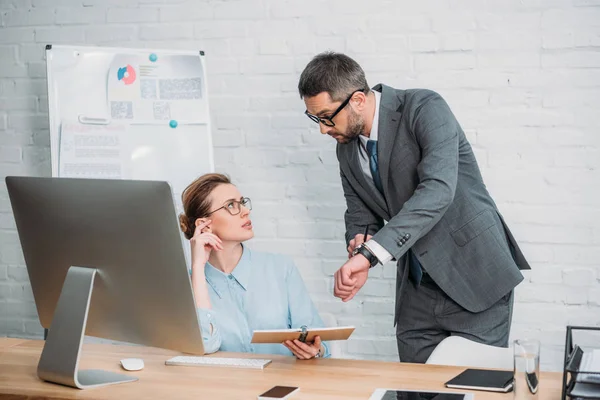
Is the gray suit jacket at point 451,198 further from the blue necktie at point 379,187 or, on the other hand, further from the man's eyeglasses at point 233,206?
the man's eyeglasses at point 233,206

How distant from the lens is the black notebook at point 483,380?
1572 mm

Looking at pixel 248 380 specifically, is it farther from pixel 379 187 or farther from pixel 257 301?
pixel 379 187

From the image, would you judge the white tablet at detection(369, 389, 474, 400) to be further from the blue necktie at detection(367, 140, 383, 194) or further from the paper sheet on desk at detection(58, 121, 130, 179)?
the paper sheet on desk at detection(58, 121, 130, 179)

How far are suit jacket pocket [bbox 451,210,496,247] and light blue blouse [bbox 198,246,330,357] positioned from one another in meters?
0.47

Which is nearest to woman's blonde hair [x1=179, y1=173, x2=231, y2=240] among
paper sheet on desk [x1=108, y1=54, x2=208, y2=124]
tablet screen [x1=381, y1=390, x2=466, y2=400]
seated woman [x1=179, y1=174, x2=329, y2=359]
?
seated woman [x1=179, y1=174, x2=329, y2=359]

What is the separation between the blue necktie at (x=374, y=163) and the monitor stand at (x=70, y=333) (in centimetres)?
100

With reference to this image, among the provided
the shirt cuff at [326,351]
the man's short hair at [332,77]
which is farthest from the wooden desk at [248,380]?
the man's short hair at [332,77]

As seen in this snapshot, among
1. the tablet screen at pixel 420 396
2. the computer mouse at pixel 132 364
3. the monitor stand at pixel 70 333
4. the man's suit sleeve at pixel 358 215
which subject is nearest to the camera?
the tablet screen at pixel 420 396

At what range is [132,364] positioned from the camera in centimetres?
183

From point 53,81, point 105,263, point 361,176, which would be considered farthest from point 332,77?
point 53,81

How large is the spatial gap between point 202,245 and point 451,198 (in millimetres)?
700

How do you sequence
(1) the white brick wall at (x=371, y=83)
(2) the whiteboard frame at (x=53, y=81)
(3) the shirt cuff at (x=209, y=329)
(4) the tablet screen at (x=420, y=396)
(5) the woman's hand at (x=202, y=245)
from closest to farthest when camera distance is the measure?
(4) the tablet screen at (x=420, y=396), (3) the shirt cuff at (x=209, y=329), (5) the woman's hand at (x=202, y=245), (1) the white brick wall at (x=371, y=83), (2) the whiteboard frame at (x=53, y=81)

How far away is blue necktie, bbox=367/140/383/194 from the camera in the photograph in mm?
2342

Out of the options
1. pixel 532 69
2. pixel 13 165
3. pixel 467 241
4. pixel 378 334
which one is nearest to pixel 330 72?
pixel 467 241
